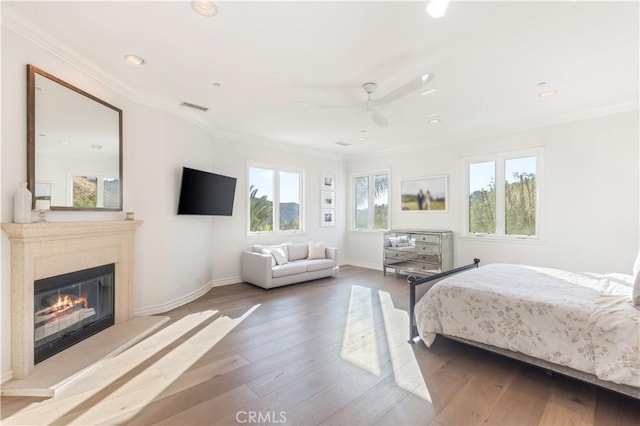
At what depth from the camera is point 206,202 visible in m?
4.60

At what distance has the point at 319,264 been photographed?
5.68m

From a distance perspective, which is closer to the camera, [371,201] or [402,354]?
[402,354]

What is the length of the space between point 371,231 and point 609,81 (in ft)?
15.4

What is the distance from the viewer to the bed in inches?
76.6

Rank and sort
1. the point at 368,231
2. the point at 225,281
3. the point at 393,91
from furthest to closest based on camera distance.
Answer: the point at 368,231
the point at 225,281
the point at 393,91

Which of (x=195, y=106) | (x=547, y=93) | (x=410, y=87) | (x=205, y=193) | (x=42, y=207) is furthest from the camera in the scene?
(x=205, y=193)

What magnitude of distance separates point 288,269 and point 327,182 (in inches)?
108

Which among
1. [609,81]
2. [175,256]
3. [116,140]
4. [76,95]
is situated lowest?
[175,256]

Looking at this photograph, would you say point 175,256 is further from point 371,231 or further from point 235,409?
point 371,231

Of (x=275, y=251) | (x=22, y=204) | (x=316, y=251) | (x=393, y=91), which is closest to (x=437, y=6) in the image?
(x=393, y=91)

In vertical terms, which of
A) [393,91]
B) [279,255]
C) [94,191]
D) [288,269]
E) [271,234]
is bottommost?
[288,269]

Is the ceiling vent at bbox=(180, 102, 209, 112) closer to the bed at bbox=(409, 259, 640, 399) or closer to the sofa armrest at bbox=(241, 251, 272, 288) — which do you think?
the sofa armrest at bbox=(241, 251, 272, 288)

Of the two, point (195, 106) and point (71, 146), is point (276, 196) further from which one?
point (71, 146)

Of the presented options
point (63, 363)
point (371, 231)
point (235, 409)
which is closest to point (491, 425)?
point (235, 409)
